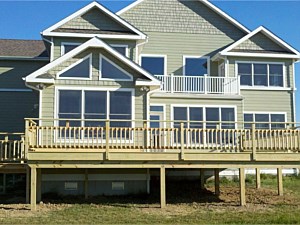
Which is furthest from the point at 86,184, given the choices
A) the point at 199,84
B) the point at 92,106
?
the point at 199,84

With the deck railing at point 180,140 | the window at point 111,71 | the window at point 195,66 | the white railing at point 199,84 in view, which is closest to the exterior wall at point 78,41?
the white railing at point 199,84

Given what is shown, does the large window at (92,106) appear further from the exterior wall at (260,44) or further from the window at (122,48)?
the exterior wall at (260,44)

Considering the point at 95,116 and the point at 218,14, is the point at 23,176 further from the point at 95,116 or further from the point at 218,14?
the point at 218,14

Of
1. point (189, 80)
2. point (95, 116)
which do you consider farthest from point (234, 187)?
point (95, 116)

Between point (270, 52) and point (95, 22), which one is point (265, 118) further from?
point (95, 22)

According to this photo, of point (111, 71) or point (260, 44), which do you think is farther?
point (260, 44)

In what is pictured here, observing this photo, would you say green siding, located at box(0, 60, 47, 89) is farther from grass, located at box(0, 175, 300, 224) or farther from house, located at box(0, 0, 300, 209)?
grass, located at box(0, 175, 300, 224)

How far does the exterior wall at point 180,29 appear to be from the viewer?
22.8 m

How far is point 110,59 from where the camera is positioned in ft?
55.6

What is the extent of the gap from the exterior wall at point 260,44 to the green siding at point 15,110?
37.5ft

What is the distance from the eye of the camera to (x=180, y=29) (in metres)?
23.1

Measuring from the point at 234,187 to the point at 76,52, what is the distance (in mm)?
9290

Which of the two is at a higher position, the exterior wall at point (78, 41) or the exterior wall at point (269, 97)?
the exterior wall at point (78, 41)

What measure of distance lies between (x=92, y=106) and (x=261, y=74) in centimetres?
1036
